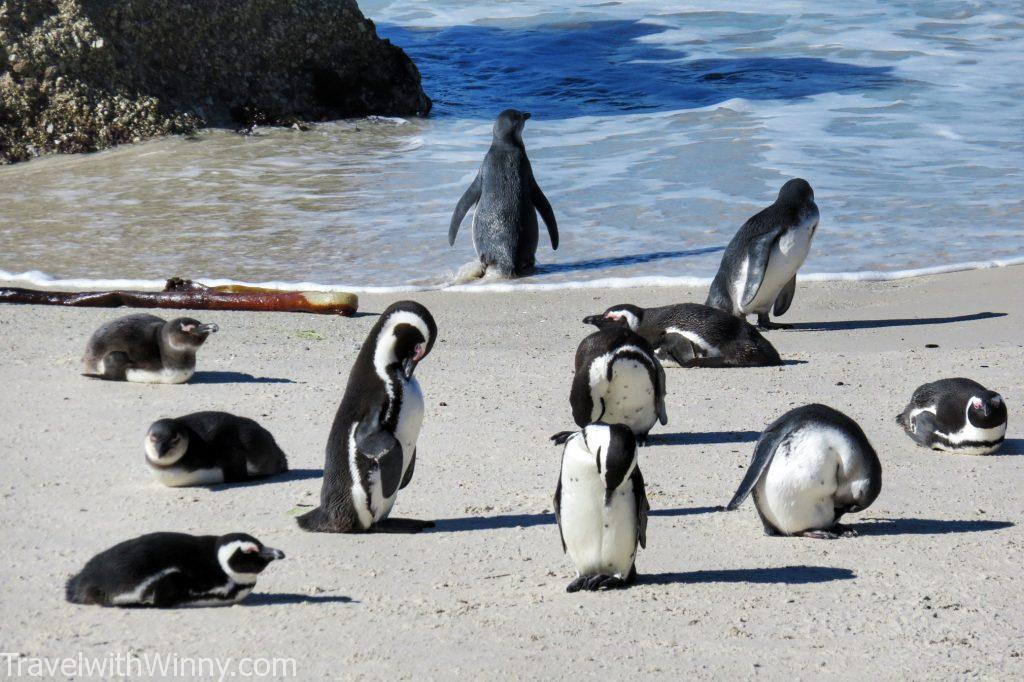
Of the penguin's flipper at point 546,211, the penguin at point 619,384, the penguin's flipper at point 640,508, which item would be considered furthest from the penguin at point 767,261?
the penguin's flipper at point 640,508

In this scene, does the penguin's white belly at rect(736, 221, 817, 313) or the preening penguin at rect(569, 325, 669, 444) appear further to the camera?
the penguin's white belly at rect(736, 221, 817, 313)

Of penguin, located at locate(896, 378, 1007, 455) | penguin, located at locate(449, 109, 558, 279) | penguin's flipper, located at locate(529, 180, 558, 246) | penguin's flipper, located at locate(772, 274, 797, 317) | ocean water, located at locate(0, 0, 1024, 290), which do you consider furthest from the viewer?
penguin's flipper, located at locate(529, 180, 558, 246)

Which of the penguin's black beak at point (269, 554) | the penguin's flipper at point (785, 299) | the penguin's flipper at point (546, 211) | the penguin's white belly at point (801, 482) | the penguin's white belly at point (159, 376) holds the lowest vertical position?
the penguin's flipper at point (785, 299)

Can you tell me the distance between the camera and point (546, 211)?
10.5 m

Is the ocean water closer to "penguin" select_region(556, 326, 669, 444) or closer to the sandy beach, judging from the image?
the sandy beach

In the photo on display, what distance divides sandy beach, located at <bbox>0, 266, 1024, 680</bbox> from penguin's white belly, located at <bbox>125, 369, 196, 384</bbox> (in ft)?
0.16

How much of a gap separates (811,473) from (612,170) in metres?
9.45

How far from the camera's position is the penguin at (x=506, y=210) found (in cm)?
993

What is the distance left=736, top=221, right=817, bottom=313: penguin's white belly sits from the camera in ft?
26.8

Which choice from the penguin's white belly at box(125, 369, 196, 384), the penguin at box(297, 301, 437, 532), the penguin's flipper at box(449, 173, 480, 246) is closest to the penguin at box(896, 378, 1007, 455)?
the penguin at box(297, 301, 437, 532)

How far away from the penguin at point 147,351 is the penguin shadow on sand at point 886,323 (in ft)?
12.3

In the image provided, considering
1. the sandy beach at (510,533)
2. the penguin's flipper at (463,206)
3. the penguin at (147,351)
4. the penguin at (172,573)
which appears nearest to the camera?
the sandy beach at (510,533)

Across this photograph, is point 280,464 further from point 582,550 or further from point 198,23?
point 198,23

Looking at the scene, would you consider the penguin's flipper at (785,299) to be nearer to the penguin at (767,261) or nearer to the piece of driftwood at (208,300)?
the penguin at (767,261)
